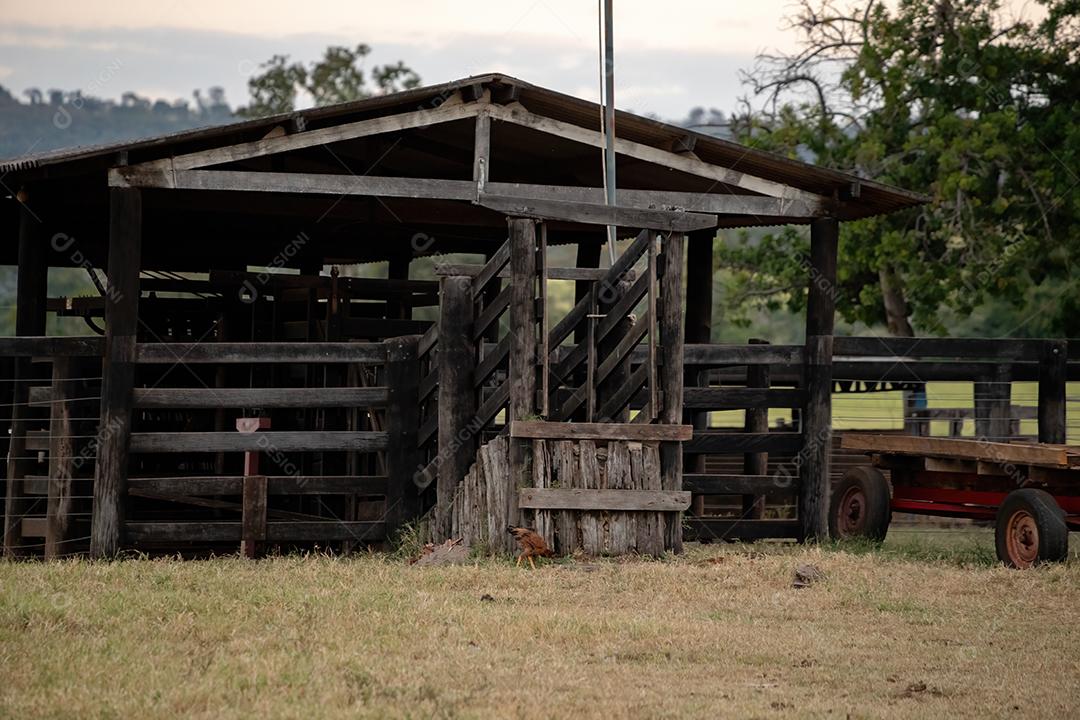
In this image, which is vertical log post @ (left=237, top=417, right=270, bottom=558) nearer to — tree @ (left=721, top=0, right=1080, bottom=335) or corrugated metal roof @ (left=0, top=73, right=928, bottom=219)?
corrugated metal roof @ (left=0, top=73, right=928, bottom=219)

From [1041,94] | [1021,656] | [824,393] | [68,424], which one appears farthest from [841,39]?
[1021,656]

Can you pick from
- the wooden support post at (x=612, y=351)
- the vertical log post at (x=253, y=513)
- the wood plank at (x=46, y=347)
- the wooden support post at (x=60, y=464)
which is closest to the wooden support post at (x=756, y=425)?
the wooden support post at (x=612, y=351)

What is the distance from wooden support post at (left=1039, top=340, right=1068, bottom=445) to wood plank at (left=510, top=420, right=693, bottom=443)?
16.4 feet

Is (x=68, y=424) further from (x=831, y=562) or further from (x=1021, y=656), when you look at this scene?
(x=1021, y=656)

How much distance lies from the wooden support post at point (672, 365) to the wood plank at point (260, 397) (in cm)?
254

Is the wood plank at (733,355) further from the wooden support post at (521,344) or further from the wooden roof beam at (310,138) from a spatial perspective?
the wooden roof beam at (310,138)

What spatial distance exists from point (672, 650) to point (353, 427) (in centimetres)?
691

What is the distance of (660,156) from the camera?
562 inches

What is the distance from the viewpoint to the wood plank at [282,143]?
12.7 meters

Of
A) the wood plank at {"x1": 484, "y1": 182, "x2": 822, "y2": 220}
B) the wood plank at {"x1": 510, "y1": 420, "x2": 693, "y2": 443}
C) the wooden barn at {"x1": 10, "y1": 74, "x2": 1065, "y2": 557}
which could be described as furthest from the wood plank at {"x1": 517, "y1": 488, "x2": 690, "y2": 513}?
the wood plank at {"x1": 484, "y1": 182, "x2": 822, "y2": 220}

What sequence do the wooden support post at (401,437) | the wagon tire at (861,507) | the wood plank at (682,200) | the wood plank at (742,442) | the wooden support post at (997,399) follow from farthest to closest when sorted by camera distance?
the wooden support post at (997,399) < the wood plank at (742,442) < the wagon tire at (861,507) < the wood plank at (682,200) < the wooden support post at (401,437)

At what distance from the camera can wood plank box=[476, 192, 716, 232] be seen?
39.0ft

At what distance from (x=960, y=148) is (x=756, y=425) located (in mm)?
13015

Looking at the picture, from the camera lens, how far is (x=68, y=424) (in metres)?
12.5
